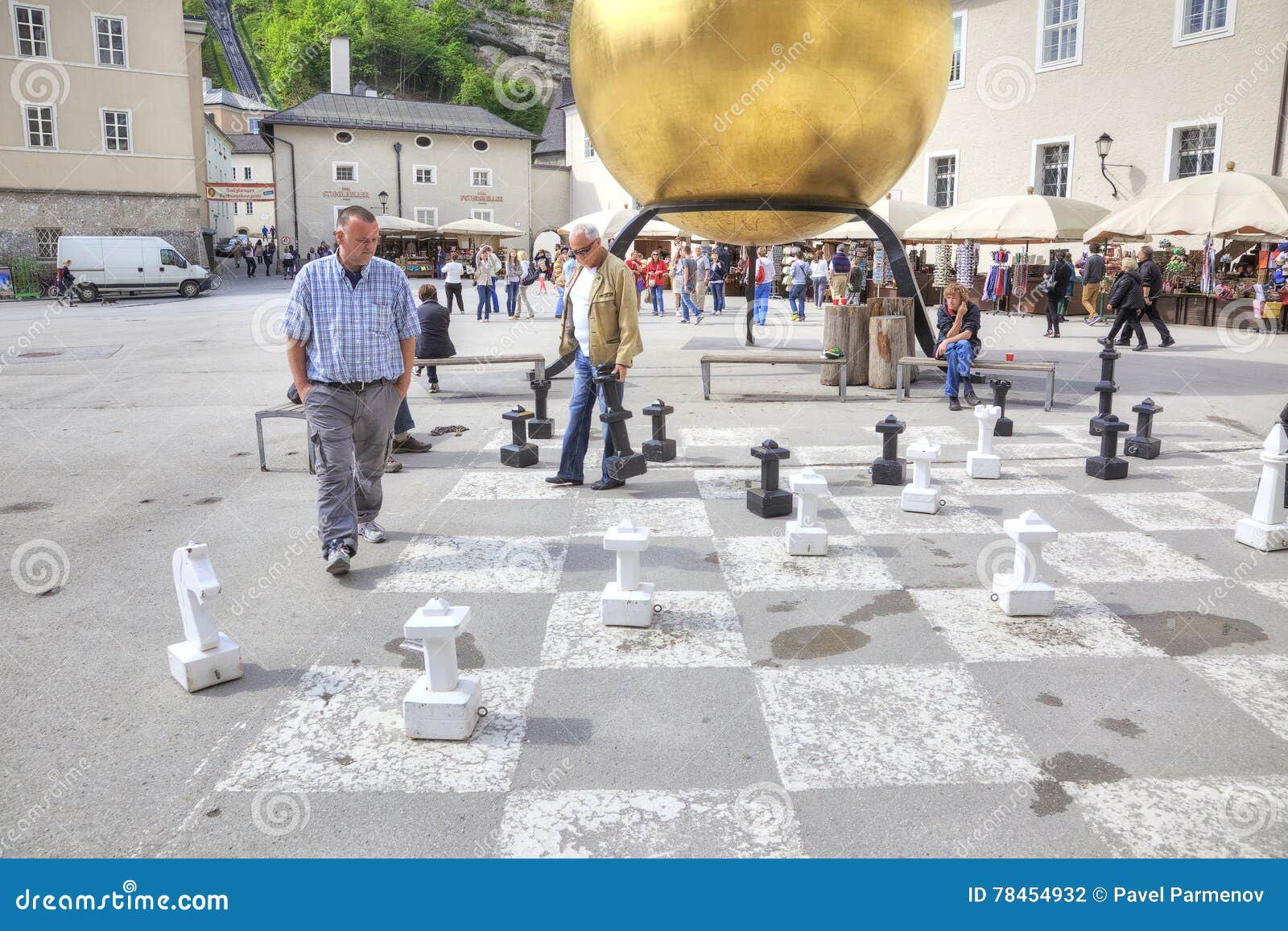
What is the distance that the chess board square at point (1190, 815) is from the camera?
2.69 m

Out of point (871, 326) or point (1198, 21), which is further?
point (1198, 21)

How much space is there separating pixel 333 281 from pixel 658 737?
9.92ft

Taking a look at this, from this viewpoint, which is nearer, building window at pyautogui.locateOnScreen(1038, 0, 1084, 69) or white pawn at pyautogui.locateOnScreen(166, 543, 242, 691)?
white pawn at pyautogui.locateOnScreen(166, 543, 242, 691)

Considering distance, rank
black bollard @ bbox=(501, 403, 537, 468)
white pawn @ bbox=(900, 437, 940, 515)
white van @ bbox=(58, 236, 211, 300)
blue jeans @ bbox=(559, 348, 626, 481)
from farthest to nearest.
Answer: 1. white van @ bbox=(58, 236, 211, 300)
2. black bollard @ bbox=(501, 403, 537, 468)
3. blue jeans @ bbox=(559, 348, 626, 481)
4. white pawn @ bbox=(900, 437, 940, 515)

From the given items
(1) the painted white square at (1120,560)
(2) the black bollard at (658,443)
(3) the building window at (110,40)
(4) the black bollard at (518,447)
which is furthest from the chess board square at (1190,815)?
(3) the building window at (110,40)

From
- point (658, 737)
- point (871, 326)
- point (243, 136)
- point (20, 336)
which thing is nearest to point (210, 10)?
point (243, 136)

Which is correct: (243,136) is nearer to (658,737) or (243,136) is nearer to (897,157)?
(897,157)

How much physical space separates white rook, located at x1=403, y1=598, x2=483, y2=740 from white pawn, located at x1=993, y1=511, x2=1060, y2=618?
2537mm

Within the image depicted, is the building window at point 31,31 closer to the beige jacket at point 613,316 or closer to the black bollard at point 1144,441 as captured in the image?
the beige jacket at point 613,316

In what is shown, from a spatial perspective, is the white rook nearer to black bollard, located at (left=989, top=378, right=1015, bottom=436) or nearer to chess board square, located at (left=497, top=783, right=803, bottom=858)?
chess board square, located at (left=497, top=783, right=803, bottom=858)

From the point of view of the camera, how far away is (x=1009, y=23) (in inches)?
1013

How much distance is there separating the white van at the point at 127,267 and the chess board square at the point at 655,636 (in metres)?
29.4

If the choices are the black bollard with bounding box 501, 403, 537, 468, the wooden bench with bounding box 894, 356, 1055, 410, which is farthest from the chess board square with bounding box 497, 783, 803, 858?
the wooden bench with bounding box 894, 356, 1055, 410

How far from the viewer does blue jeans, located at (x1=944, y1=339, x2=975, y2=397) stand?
32.8ft
